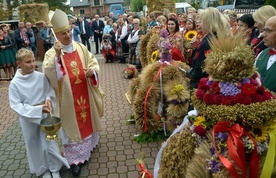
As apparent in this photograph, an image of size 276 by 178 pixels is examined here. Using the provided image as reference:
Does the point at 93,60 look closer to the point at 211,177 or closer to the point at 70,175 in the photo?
the point at 70,175

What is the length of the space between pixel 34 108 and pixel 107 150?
1650mm

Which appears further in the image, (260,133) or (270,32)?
(270,32)

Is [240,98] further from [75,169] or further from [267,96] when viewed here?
[75,169]

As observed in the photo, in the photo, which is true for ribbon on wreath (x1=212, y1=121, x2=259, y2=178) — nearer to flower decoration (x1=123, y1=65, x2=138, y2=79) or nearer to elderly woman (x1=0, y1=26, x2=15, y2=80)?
flower decoration (x1=123, y1=65, x2=138, y2=79)

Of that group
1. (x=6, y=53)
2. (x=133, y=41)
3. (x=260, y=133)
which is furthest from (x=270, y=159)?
(x=6, y=53)

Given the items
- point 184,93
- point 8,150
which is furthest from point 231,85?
point 8,150

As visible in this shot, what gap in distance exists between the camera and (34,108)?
3271mm

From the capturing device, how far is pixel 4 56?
9.48 metres

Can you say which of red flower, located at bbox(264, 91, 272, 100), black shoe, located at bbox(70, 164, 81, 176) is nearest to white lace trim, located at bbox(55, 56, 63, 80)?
black shoe, located at bbox(70, 164, 81, 176)

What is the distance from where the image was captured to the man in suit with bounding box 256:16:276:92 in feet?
9.30

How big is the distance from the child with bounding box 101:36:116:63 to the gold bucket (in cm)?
913

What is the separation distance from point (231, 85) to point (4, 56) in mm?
9261

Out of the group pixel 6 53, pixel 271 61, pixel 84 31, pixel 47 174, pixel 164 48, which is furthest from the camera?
pixel 84 31

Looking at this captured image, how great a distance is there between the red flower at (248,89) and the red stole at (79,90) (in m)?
2.48
